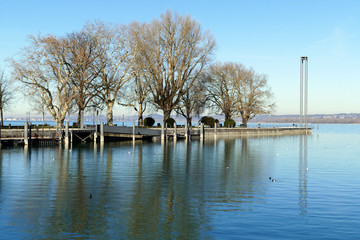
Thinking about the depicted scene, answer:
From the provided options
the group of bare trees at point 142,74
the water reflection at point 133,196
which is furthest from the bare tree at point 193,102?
the water reflection at point 133,196

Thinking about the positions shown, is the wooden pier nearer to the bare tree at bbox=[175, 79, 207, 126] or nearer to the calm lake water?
the bare tree at bbox=[175, 79, 207, 126]

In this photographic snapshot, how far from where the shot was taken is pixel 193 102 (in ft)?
298

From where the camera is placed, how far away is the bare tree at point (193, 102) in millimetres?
86438

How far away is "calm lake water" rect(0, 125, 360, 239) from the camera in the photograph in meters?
15.8

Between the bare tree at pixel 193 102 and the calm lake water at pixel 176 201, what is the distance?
5042 centimetres

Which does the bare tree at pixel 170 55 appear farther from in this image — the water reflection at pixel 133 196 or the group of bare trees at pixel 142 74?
the water reflection at pixel 133 196

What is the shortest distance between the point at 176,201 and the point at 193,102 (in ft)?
230

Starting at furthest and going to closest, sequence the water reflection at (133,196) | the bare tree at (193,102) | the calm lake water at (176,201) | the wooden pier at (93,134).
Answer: the bare tree at (193,102) → the wooden pier at (93,134) → the water reflection at (133,196) → the calm lake water at (176,201)

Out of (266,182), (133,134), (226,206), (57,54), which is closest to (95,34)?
(57,54)

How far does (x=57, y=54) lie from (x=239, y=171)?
3777 cm

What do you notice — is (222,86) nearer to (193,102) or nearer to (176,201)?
(193,102)

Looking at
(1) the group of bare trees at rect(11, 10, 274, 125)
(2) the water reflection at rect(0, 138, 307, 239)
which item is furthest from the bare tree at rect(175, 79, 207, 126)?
(2) the water reflection at rect(0, 138, 307, 239)

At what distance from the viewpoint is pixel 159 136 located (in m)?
75.2

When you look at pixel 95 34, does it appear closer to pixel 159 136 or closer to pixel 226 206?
pixel 159 136
